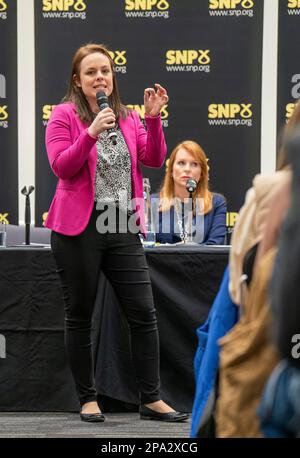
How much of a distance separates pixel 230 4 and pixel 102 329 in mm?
3181

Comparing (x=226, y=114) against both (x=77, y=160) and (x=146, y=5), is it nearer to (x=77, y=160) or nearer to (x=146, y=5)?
(x=146, y=5)

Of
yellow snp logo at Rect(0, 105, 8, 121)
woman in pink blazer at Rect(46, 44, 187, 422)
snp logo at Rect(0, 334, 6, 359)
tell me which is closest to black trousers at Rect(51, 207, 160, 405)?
woman in pink blazer at Rect(46, 44, 187, 422)

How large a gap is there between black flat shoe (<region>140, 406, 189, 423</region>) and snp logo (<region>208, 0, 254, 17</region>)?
348 cm

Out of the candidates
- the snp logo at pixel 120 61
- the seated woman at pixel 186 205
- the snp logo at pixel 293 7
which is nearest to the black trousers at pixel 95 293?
the seated woman at pixel 186 205

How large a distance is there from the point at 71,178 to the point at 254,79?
10.3 ft

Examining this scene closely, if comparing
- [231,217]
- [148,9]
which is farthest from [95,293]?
[148,9]

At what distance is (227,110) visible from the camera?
6141mm

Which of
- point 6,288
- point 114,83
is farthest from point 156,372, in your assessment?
point 114,83

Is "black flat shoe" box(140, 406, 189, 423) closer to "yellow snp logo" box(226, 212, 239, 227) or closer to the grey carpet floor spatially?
the grey carpet floor

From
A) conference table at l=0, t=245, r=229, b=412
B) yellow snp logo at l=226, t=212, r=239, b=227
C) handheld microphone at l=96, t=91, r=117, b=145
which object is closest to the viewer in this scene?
handheld microphone at l=96, t=91, r=117, b=145

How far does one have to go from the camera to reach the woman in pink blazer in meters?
3.33

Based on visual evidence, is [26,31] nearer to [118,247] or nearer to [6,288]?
[6,288]
